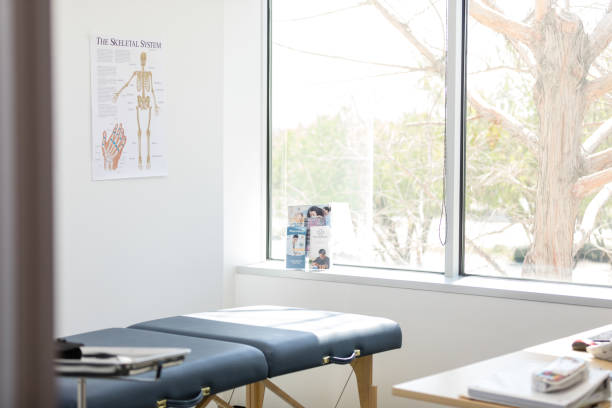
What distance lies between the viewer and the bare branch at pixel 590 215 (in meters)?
3.16

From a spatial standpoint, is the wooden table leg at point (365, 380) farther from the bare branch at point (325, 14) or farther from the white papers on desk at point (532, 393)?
the bare branch at point (325, 14)

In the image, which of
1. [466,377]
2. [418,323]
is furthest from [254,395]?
[466,377]

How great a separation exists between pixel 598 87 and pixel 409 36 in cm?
93

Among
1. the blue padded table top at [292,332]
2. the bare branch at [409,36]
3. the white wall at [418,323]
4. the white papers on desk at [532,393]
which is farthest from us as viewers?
the bare branch at [409,36]

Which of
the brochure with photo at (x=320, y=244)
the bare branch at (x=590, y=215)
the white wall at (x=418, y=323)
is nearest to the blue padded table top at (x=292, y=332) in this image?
the white wall at (x=418, y=323)

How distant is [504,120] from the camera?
133 inches

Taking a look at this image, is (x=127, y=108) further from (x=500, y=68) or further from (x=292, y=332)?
(x=500, y=68)

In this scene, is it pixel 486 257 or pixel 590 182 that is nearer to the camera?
pixel 590 182

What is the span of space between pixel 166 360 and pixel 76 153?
1976 millimetres

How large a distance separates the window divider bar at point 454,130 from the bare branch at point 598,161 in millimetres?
552

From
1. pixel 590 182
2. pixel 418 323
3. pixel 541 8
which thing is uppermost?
pixel 541 8

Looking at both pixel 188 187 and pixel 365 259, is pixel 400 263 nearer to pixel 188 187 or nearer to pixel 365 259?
pixel 365 259

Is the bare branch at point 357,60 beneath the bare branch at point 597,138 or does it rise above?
above

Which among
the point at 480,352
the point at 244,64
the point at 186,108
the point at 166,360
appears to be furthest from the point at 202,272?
the point at 166,360
